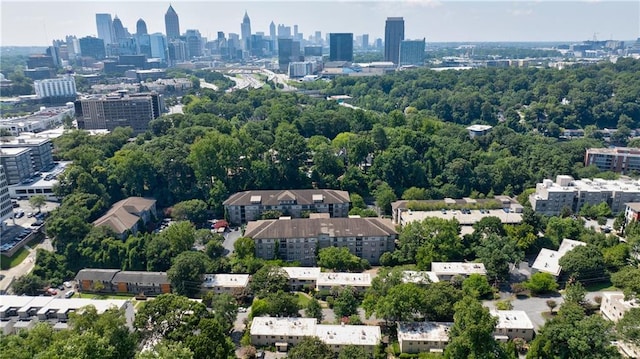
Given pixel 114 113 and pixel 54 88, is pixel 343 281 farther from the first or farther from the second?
pixel 54 88

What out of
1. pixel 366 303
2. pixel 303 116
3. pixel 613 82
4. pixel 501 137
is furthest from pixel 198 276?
pixel 613 82

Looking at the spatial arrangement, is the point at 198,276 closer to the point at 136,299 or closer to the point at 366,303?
the point at 136,299

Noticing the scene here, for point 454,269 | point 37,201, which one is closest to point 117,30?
point 37,201

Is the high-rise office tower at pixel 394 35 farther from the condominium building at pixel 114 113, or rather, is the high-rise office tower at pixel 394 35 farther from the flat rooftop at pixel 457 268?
the flat rooftop at pixel 457 268

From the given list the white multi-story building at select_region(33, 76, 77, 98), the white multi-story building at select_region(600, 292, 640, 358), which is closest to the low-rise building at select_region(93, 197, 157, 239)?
the white multi-story building at select_region(600, 292, 640, 358)

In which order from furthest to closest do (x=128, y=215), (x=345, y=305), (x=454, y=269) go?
(x=128, y=215)
(x=454, y=269)
(x=345, y=305)
